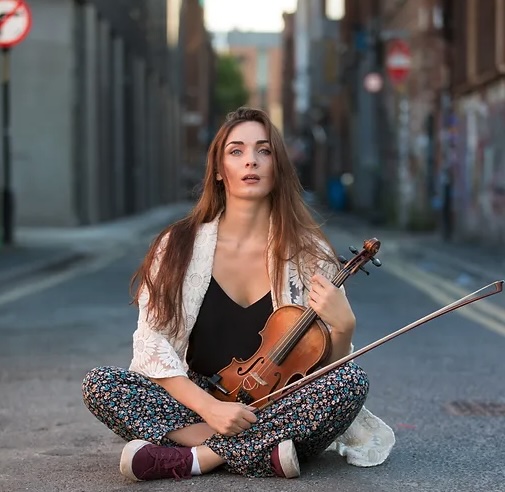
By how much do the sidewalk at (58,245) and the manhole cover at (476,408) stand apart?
903cm

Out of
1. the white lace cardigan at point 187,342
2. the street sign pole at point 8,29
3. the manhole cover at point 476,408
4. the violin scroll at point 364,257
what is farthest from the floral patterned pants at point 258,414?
the street sign pole at point 8,29

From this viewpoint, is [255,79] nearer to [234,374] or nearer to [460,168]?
[460,168]

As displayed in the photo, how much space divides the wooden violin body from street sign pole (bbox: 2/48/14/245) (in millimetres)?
15596

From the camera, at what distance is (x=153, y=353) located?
4824 millimetres

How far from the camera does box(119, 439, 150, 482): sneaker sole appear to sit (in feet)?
15.6

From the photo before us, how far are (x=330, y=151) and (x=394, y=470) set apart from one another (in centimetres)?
5945

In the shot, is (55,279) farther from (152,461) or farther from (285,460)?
(285,460)

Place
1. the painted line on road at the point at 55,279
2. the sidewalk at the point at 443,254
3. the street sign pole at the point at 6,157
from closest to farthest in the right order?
the painted line on road at the point at 55,279 → the sidewalk at the point at 443,254 → the street sign pole at the point at 6,157

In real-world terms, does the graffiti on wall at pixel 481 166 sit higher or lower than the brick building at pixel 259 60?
lower

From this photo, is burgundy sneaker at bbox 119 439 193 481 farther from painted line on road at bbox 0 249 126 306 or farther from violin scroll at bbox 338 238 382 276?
painted line on road at bbox 0 249 126 306

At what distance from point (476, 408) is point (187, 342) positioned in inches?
92.0

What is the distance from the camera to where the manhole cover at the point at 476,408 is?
658cm

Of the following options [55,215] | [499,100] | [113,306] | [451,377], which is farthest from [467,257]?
[55,215]

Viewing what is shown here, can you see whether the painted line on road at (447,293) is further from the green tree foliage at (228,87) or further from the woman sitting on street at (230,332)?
the green tree foliage at (228,87)
